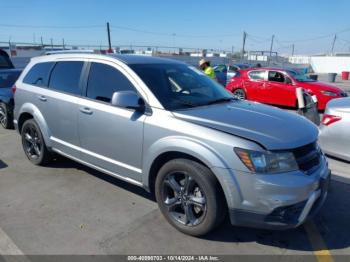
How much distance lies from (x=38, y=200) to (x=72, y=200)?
0.43 metres

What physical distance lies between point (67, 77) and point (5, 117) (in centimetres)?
421

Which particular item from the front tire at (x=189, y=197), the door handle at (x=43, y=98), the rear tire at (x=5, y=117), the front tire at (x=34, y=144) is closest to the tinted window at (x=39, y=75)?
the door handle at (x=43, y=98)

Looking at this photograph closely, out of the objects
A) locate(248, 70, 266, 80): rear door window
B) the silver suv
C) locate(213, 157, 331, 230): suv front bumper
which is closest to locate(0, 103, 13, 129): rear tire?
the silver suv

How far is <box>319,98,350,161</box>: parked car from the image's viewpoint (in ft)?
16.0

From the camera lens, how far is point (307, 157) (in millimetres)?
3037

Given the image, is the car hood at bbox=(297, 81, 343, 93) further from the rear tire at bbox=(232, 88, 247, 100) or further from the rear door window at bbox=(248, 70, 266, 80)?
the rear tire at bbox=(232, 88, 247, 100)

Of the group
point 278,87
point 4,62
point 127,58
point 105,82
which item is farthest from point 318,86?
point 4,62

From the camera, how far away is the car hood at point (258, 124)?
9.50ft

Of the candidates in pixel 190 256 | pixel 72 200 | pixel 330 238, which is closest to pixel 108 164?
pixel 72 200

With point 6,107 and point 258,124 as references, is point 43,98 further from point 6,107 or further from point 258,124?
point 6,107

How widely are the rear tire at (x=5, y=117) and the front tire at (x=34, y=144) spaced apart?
2.83m

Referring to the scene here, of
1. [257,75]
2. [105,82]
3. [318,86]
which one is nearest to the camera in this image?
[105,82]

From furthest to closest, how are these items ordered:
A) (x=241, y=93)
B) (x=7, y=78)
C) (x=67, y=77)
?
(x=241, y=93) < (x=7, y=78) < (x=67, y=77)

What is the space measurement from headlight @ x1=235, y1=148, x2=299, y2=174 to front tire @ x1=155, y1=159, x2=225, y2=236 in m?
0.36
